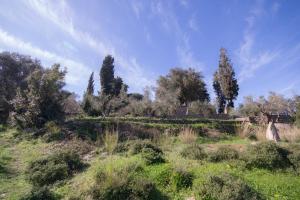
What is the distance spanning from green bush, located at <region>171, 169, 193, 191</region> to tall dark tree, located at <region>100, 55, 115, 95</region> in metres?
31.2

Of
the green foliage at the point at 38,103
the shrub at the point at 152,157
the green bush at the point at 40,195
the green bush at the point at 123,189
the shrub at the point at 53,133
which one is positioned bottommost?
the green bush at the point at 40,195

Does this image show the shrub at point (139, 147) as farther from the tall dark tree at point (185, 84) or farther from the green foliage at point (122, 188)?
the tall dark tree at point (185, 84)

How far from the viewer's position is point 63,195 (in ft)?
25.2

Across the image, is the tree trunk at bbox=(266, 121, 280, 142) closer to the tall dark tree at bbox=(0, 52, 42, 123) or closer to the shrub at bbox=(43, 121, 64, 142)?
the shrub at bbox=(43, 121, 64, 142)

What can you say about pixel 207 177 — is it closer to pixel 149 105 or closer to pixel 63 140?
pixel 63 140

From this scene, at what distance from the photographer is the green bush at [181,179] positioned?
7438mm

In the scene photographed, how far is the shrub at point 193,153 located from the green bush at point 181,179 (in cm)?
188

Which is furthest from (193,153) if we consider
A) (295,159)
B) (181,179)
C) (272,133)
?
(272,133)

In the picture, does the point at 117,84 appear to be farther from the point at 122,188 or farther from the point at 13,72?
the point at 122,188

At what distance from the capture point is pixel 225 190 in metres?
6.52

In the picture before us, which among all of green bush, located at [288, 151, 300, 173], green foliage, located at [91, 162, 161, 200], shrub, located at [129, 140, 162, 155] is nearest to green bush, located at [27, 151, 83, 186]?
shrub, located at [129, 140, 162, 155]

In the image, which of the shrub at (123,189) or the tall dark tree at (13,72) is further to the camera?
the tall dark tree at (13,72)

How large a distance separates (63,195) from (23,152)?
7001mm

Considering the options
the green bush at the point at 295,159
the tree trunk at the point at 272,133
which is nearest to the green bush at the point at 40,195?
the green bush at the point at 295,159
